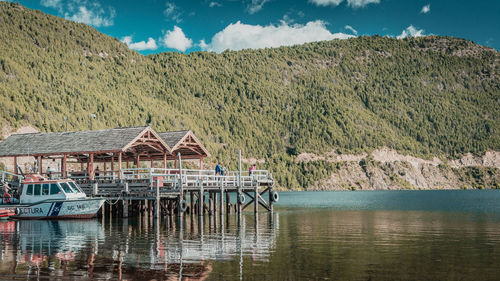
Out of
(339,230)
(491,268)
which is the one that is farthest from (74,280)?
(339,230)

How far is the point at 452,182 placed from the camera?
198500 mm

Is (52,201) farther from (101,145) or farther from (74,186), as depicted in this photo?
(101,145)

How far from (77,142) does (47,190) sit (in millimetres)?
5870

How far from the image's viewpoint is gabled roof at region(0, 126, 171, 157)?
41.1 metres

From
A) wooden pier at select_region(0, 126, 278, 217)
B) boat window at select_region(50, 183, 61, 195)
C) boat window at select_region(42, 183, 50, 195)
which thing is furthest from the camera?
wooden pier at select_region(0, 126, 278, 217)

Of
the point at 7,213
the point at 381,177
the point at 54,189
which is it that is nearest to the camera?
the point at 54,189

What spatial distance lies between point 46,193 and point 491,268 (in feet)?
95.3

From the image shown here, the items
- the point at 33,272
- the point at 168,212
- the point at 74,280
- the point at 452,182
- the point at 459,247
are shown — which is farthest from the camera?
the point at 452,182

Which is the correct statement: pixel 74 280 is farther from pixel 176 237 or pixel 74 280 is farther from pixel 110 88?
pixel 110 88

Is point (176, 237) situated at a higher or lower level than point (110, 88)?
lower

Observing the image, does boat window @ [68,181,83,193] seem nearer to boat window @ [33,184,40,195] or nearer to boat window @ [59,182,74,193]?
boat window @ [59,182,74,193]

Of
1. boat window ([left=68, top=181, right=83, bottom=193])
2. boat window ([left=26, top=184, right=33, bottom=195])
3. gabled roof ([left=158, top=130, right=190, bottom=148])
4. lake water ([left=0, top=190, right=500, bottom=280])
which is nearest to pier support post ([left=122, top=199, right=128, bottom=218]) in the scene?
boat window ([left=68, top=181, right=83, bottom=193])

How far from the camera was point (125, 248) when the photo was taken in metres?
23.9

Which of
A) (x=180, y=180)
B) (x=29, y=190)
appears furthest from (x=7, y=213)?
(x=180, y=180)
